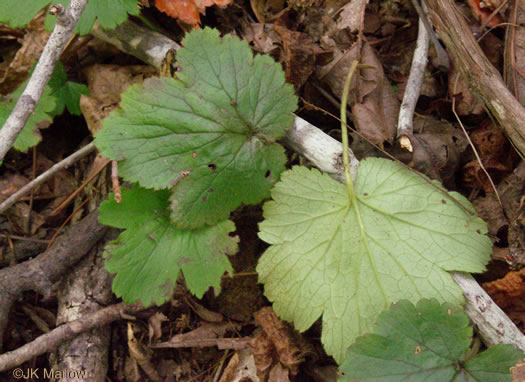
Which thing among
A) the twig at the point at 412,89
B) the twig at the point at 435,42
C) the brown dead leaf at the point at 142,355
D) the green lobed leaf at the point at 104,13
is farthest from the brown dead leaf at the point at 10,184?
the twig at the point at 435,42

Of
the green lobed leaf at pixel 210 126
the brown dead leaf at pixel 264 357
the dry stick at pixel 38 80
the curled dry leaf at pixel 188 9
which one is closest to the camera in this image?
Result: the dry stick at pixel 38 80

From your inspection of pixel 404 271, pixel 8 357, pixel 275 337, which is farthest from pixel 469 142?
pixel 8 357

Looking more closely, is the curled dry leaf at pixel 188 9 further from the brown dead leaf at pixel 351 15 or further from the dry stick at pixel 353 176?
the brown dead leaf at pixel 351 15

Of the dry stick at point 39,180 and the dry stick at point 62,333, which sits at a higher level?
the dry stick at point 39,180

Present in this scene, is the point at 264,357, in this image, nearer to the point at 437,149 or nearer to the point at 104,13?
the point at 437,149

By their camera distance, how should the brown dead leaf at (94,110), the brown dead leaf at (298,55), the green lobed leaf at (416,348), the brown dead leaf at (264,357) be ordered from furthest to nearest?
the brown dead leaf at (94,110), the brown dead leaf at (298,55), the brown dead leaf at (264,357), the green lobed leaf at (416,348)

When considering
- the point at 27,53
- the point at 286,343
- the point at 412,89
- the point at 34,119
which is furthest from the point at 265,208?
the point at 27,53
